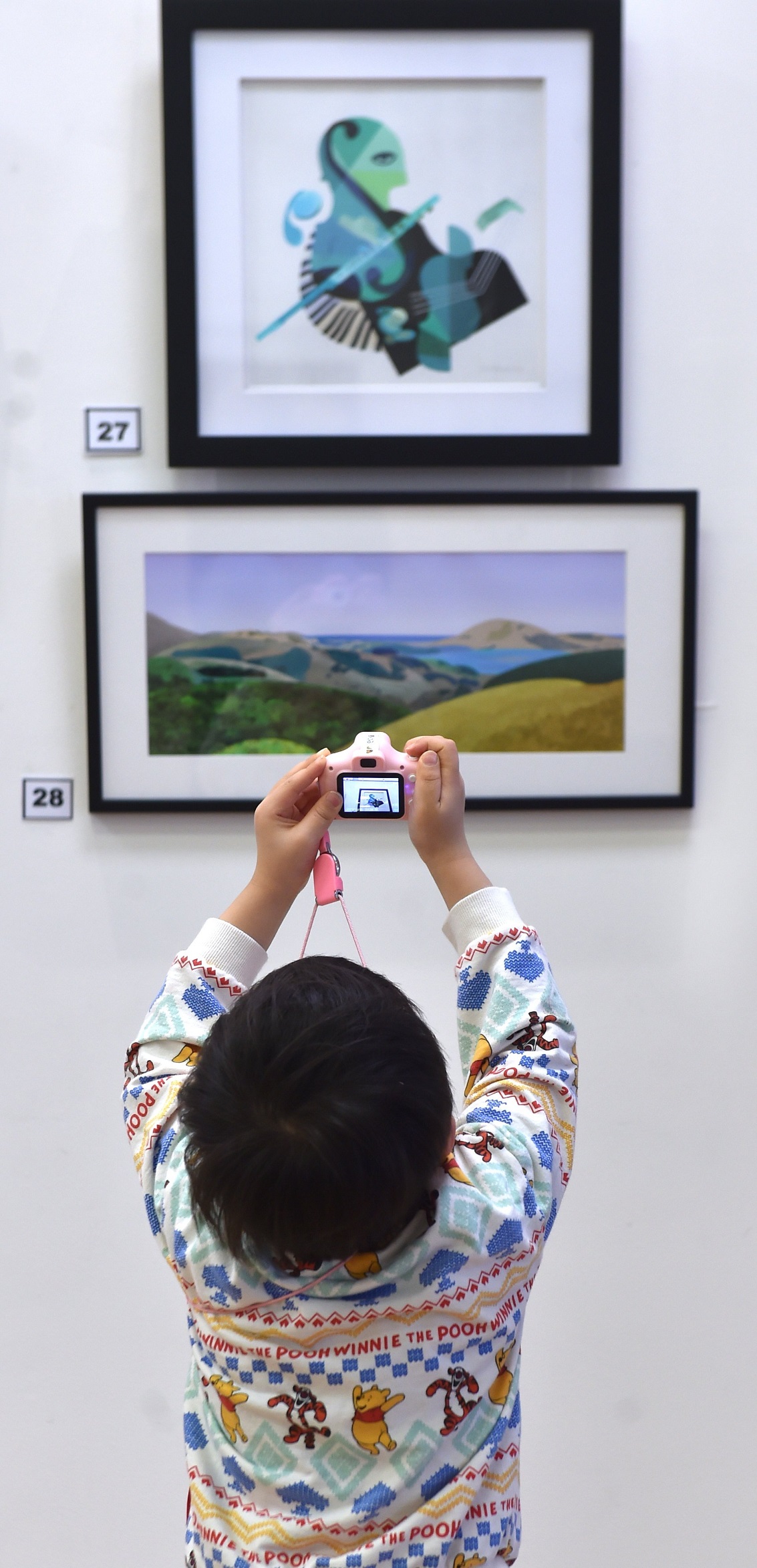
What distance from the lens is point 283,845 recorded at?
0.67m

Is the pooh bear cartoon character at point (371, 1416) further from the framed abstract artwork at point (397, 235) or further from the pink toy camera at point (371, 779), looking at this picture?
the framed abstract artwork at point (397, 235)

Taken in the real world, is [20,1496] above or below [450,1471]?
below

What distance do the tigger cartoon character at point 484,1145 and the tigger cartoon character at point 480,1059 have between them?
2.0 inches

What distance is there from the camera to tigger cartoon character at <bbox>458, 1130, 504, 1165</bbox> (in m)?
0.59

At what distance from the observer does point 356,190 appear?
102 centimetres

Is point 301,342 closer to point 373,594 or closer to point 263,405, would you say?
point 263,405

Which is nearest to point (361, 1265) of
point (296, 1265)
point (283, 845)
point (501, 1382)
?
point (296, 1265)

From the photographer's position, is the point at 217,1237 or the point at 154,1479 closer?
the point at 217,1237

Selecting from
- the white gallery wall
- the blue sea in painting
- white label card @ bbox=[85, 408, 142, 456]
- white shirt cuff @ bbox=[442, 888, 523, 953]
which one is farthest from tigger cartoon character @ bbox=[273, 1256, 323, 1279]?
white label card @ bbox=[85, 408, 142, 456]

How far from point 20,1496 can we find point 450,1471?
2.42 ft

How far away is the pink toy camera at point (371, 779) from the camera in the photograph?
0.65 metres

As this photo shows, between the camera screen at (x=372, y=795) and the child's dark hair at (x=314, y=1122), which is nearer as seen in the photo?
the child's dark hair at (x=314, y=1122)

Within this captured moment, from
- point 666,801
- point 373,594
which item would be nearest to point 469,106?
point 373,594

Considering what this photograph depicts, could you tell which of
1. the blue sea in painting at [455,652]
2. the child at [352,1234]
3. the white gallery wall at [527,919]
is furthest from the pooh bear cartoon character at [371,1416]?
the blue sea in painting at [455,652]
